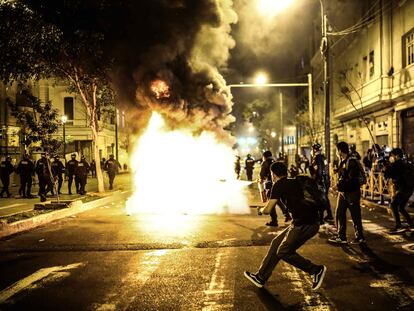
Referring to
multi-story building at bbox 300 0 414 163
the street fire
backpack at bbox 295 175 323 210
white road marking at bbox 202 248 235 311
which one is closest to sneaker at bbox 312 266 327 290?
backpack at bbox 295 175 323 210

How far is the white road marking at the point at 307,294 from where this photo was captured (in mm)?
4367

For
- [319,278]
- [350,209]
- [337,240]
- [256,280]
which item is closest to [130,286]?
[256,280]

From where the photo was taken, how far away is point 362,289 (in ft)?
16.0

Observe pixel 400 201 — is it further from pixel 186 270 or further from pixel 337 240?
pixel 186 270

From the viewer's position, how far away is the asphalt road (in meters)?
4.57

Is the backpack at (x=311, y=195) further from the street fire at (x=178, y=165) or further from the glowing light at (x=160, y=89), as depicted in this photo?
the glowing light at (x=160, y=89)

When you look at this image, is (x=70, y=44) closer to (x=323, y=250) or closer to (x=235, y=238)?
(x=235, y=238)

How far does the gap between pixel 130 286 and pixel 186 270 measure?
912 mm

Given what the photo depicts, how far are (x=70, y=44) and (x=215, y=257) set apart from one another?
1022 centimetres

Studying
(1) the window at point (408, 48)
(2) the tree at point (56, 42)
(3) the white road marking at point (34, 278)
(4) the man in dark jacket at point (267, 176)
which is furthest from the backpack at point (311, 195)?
(1) the window at point (408, 48)

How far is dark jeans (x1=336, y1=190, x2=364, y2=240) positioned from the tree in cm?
987

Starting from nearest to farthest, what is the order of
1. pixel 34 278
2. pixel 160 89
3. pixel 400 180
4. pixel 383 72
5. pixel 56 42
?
pixel 34 278
pixel 400 180
pixel 56 42
pixel 160 89
pixel 383 72

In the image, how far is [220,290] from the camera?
4934mm

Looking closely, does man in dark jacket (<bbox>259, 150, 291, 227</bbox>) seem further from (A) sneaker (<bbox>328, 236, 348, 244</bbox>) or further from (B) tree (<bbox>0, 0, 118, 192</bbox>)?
(B) tree (<bbox>0, 0, 118, 192</bbox>)
